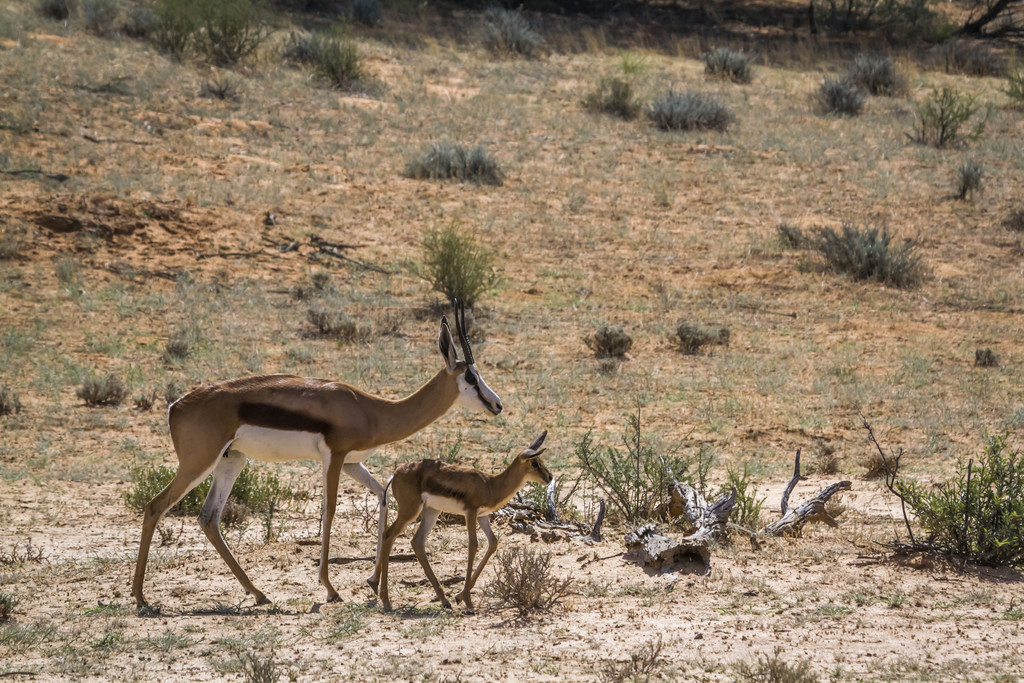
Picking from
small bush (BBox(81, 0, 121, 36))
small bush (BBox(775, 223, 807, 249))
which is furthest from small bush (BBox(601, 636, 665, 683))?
small bush (BBox(81, 0, 121, 36))

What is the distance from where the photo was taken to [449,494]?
21.3ft

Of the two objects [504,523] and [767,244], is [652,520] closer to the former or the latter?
[504,523]

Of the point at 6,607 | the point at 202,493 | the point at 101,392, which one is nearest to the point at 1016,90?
the point at 101,392

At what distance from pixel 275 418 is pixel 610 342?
731 cm

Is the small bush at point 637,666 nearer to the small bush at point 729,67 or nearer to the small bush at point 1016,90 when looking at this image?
the small bush at point 729,67

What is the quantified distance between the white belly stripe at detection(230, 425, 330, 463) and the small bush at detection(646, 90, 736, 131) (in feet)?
57.0

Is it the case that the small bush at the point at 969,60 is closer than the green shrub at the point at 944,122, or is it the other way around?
the green shrub at the point at 944,122

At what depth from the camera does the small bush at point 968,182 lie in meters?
19.2

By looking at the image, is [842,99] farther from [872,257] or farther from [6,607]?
[6,607]

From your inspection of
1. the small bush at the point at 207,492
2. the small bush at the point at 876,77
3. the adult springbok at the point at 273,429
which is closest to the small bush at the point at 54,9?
the small bush at the point at 876,77

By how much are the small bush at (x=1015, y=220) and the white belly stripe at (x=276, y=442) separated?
15212 mm

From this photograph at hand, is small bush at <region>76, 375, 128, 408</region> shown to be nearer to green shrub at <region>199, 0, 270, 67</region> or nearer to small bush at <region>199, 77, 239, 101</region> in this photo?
small bush at <region>199, 77, 239, 101</region>

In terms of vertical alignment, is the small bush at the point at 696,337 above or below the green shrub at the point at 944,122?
below

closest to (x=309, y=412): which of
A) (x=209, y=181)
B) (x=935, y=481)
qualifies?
(x=935, y=481)
